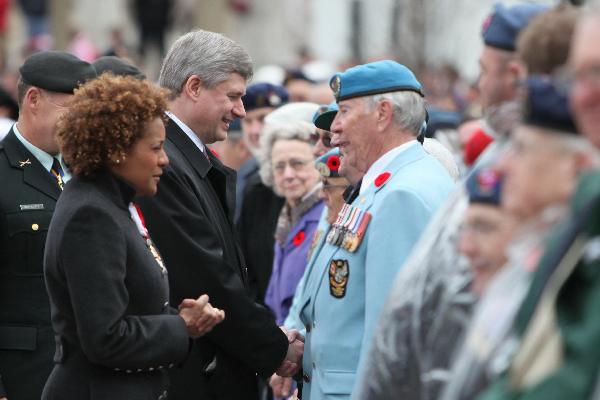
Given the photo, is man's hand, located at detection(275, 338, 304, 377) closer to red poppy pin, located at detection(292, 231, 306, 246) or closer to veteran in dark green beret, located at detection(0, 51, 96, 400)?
veteran in dark green beret, located at detection(0, 51, 96, 400)

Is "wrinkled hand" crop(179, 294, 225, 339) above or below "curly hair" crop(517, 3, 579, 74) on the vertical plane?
below

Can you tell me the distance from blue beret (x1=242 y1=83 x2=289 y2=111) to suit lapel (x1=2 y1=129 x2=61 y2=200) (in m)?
3.23

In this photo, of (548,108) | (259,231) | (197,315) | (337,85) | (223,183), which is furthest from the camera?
(259,231)

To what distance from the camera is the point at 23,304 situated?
18.1 ft

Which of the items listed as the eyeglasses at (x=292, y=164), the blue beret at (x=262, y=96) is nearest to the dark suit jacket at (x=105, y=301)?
the eyeglasses at (x=292, y=164)

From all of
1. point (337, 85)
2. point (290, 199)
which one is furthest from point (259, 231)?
point (337, 85)

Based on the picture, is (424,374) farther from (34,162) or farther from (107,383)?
(34,162)

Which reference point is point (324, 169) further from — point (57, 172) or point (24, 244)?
point (24, 244)

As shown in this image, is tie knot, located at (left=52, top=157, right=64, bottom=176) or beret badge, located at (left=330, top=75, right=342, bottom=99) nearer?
beret badge, located at (left=330, top=75, right=342, bottom=99)

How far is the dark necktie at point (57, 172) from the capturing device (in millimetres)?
5836

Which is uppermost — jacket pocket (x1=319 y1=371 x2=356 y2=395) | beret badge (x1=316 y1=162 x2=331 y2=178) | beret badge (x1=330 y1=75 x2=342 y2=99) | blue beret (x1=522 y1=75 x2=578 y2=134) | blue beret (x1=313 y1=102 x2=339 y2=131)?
blue beret (x1=522 y1=75 x2=578 y2=134)

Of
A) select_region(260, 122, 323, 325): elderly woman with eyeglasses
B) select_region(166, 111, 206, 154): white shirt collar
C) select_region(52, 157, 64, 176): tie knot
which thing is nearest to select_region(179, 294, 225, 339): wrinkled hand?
select_region(166, 111, 206, 154): white shirt collar

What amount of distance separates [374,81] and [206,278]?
1.09 meters

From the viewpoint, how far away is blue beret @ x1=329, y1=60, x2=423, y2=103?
4984 millimetres
